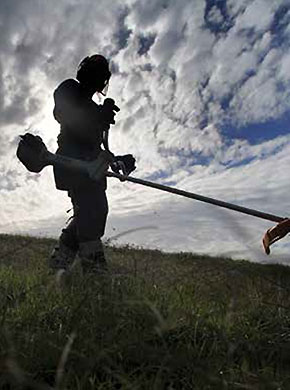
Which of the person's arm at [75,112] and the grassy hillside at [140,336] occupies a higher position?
the person's arm at [75,112]

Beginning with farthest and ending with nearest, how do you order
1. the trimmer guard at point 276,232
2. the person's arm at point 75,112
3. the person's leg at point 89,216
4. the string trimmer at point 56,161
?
the person's arm at point 75,112, the person's leg at point 89,216, the string trimmer at point 56,161, the trimmer guard at point 276,232

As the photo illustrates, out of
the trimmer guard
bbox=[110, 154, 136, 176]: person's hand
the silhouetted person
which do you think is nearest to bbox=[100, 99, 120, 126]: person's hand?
the silhouetted person

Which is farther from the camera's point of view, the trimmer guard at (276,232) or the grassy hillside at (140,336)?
the trimmer guard at (276,232)

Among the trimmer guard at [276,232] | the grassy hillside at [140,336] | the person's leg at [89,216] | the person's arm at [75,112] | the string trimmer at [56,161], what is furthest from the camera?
the person's arm at [75,112]

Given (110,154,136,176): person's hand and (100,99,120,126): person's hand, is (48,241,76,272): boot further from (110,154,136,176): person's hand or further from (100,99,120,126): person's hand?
(100,99,120,126): person's hand

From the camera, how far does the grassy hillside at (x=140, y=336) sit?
1709 mm

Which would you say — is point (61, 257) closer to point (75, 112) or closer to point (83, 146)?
point (83, 146)

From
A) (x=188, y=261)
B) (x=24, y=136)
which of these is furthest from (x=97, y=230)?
(x=188, y=261)

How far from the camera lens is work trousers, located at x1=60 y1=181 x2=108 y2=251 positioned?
4.55 m

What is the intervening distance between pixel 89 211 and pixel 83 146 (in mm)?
565

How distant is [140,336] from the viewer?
2209 mm

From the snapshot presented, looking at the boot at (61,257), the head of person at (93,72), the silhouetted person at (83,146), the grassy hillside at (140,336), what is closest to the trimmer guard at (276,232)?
the grassy hillside at (140,336)

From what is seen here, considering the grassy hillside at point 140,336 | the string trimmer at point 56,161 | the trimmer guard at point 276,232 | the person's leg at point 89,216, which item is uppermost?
the string trimmer at point 56,161

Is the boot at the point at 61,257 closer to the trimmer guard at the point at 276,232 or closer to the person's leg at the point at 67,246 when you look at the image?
the person's leg at the point at 67,246
